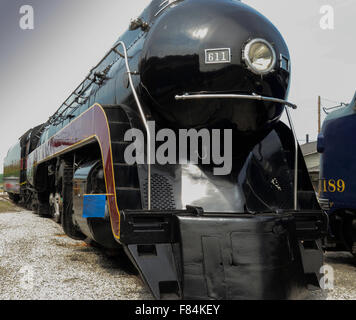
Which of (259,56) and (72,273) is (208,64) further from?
(72,273)

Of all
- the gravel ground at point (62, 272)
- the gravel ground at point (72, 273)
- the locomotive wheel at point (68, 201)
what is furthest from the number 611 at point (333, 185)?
the locomotive wheel at point (68, 201)

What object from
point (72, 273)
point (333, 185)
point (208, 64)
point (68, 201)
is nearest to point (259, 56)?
point (208, 64)

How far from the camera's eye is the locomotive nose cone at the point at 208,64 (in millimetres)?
3078

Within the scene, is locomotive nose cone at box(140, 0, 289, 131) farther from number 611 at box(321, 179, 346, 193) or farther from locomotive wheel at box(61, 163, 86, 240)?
locomotive wheel at box(61, 163, 86, 240)

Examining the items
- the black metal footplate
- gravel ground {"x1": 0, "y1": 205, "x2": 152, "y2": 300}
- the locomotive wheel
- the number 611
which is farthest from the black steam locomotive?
the locomotive wheel

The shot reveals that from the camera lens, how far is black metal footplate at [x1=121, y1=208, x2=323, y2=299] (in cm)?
262

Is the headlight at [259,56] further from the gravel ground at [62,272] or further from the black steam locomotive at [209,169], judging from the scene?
the gravel ground at [62,272]

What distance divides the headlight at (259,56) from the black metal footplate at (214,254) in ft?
3.80

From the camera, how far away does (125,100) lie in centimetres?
390

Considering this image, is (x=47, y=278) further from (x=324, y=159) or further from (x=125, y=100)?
(x=324, y=159)

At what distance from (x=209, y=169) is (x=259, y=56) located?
40.2 inches

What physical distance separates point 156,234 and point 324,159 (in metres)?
3.68

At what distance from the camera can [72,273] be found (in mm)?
4422

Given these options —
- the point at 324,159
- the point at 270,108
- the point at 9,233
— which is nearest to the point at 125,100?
the point at 270,108
